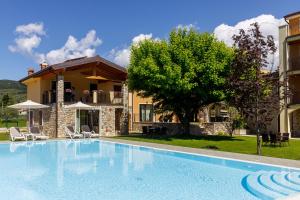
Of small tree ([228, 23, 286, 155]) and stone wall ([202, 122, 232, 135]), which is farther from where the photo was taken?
stone wall ([202, 122, 232, 135])

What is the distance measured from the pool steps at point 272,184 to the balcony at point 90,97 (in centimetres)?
2020

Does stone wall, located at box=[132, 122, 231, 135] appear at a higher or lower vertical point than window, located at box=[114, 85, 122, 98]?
lower

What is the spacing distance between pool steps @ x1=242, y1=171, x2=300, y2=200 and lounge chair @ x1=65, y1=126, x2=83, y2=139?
17867 millimetres

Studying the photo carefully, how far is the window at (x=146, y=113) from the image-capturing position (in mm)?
36688

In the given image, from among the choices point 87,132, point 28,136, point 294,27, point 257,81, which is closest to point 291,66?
point 294,27

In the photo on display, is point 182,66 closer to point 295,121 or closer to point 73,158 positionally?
point 73,158

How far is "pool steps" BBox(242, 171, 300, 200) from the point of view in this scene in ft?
31.9

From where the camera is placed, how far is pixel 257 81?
1588 centimetres

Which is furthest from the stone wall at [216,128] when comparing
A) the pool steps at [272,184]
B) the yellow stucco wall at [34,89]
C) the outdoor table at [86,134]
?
the pool steps at [272,184]

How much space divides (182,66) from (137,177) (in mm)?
12913

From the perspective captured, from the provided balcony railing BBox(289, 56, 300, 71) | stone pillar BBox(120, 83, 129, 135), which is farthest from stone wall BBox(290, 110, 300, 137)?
stone pillar BBox(120, 83, 129, 135)

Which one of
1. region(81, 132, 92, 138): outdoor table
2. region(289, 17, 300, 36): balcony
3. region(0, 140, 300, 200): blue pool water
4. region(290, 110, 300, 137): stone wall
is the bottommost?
region(0, 140, 300, 200): blue pool water

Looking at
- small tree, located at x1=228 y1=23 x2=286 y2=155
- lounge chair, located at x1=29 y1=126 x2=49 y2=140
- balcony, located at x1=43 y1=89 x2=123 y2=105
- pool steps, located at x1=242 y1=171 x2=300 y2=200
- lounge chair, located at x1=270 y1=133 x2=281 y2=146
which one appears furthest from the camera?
balcony, located at x1=43 y1=89 x2=123 y2=105

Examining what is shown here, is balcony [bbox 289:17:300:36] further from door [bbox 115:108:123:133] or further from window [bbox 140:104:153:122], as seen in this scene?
door [bbox 115:108:123:133]
